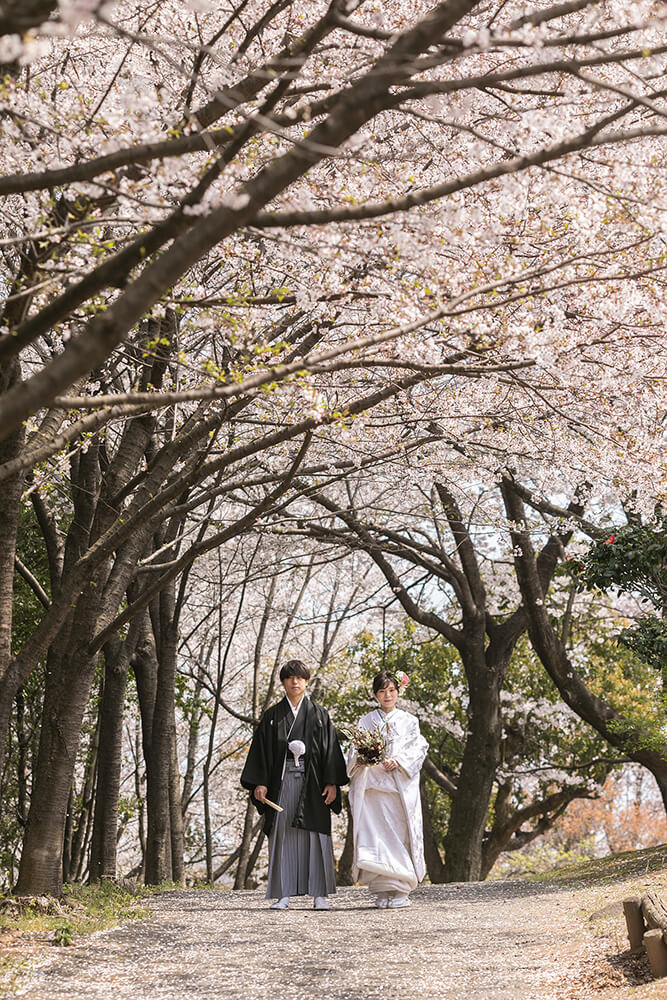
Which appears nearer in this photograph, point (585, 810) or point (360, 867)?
point (360, 867)

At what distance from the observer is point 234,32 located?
6172mm

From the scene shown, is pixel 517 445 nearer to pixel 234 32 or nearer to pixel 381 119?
pixel 381 119

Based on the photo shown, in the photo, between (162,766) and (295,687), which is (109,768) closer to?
(162,766)

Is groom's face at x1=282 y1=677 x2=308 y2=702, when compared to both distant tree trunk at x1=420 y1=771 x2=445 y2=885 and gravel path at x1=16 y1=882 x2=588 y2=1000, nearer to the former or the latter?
gravel path at x1=16 y1=882 x2=588 y2=1000

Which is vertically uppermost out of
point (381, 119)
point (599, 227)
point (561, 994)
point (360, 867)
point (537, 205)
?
point (381, 119)

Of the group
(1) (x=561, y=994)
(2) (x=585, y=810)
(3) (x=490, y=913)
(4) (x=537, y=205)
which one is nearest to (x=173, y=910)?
(3) (x=490, y=913)

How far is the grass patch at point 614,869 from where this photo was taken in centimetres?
842

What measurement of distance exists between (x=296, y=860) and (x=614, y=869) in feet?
10.4

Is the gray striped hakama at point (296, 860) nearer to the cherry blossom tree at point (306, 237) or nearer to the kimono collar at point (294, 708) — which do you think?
the kimono collar at point (294, 708)

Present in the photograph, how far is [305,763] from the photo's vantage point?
793 cm

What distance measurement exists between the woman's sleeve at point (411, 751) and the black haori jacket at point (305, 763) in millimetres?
467

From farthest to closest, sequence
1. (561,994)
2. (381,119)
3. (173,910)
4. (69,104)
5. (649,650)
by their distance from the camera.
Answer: (649,650), (173,910), (381,119), (69,104), (561,994)

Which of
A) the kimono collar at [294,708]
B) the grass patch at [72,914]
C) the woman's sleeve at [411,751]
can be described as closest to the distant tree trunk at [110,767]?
the grass patch at [72,914]

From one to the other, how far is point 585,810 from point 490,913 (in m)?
22.3
